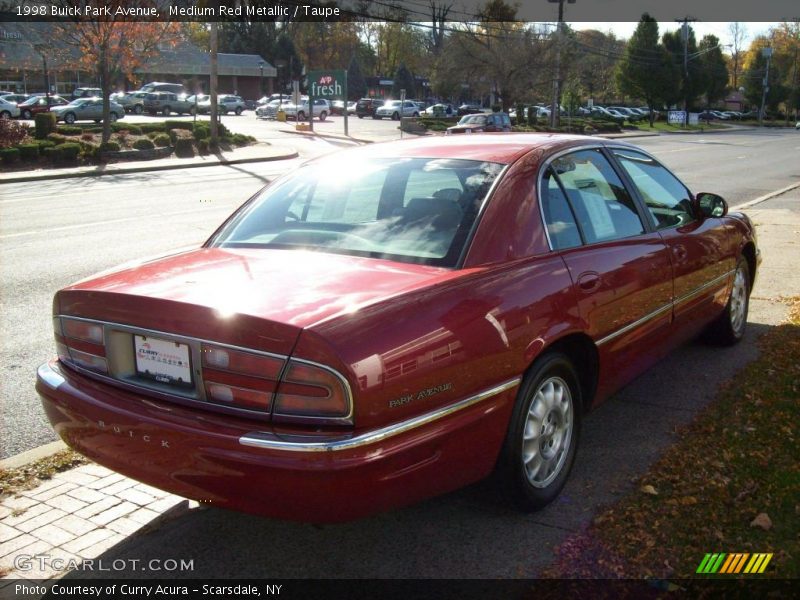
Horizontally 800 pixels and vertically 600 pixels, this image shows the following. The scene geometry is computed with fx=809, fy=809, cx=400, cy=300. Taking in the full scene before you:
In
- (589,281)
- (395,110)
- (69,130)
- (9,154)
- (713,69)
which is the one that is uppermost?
(713,69)

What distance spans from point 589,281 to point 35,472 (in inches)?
111

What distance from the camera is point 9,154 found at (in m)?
23.6

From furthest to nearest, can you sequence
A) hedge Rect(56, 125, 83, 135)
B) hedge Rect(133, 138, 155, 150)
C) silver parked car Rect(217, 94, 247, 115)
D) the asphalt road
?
silver parked car Rect(217, 94, 247, 115) → hedge Rect(56, 125, 83, 135) → hedge Rect(133, 138, 155, 150) → the asphalt road

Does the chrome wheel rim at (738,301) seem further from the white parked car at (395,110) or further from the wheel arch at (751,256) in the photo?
the white parked car at (395,110)

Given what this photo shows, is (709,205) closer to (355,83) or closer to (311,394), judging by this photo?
(311,394)

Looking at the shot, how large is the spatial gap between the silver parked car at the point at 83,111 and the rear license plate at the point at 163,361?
47915 mm

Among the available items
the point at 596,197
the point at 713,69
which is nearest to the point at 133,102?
the point at 596,197

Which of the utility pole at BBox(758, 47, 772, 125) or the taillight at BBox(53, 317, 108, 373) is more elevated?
the utility pole at BBox(758, 47, 772, 125)

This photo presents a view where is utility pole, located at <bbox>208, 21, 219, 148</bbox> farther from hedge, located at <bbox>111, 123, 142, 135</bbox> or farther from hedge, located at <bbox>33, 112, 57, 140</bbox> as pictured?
hedge, located at <bbox>33, 112, 57, 140</bbox>

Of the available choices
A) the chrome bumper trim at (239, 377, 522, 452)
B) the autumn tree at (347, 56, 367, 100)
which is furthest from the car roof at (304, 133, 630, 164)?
the autumn tree at (347, 56, 367, 100)

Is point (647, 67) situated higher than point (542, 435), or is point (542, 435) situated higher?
point (647, 67)

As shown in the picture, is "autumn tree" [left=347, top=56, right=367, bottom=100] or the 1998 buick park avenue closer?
the 1998 buick park avenue

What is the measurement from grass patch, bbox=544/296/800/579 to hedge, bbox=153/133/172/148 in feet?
92.1

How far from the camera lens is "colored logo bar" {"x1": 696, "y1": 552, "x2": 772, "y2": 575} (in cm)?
304
